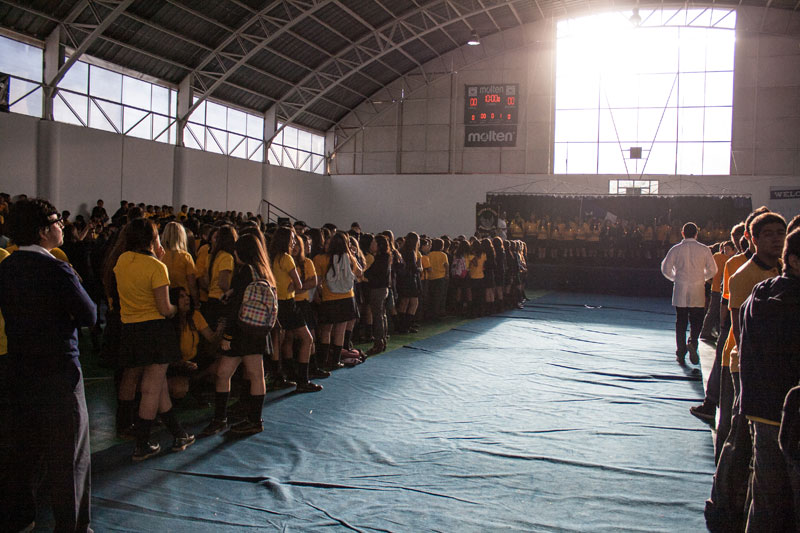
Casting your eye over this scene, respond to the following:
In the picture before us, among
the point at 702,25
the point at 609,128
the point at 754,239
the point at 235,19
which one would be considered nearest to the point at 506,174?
the point at 609,128

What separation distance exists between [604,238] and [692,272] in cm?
1389

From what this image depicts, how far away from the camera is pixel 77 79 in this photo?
54.2ft

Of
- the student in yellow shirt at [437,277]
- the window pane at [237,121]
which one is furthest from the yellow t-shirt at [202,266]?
the window pane at [237,121]

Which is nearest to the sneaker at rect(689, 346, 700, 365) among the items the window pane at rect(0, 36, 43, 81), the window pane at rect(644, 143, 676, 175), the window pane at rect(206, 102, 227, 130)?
the window pane at rect(0, 36, 43, 81)

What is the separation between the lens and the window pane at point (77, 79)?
16.2 metres

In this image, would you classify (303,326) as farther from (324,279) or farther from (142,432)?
(142,432)

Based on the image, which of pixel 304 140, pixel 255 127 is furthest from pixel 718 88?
pixel 255 127

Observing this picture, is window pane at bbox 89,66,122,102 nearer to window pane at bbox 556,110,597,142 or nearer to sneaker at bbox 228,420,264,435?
sneaker at bbox 228,420,264,435

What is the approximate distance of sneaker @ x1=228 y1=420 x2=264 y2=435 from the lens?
4.68m

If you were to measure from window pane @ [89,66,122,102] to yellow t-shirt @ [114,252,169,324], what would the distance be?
1522 cm

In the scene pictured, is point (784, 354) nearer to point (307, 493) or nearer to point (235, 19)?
point (307, 493)

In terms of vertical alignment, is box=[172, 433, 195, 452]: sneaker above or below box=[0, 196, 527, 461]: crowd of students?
below

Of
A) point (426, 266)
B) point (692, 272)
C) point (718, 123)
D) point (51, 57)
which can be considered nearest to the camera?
point (692, 272)

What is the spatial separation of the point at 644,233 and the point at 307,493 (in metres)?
19.2
